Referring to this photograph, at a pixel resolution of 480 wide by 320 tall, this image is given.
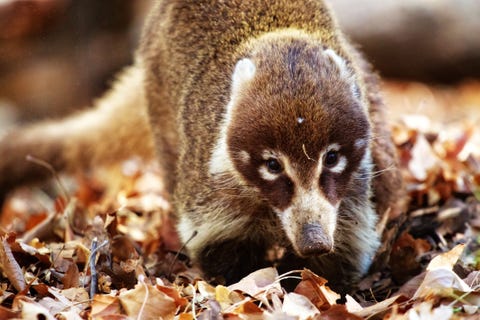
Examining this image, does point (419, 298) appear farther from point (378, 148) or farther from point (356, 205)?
point (378, 148)

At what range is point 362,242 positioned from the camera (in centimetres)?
539

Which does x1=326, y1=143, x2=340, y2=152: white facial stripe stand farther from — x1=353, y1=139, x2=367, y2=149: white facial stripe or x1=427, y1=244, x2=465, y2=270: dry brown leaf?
x1=427, y1=244, x2=465, y2=270: dry brown leaf

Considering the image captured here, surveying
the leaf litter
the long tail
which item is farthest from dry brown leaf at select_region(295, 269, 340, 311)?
the long tail

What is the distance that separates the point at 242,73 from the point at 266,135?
0.58m

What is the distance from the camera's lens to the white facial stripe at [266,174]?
15.3 ft

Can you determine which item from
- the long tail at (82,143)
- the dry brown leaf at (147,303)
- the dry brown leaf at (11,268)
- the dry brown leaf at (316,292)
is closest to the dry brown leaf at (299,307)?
the dry brown leaf at (316,292)

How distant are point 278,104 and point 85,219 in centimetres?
240

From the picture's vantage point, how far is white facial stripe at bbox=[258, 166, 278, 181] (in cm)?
467

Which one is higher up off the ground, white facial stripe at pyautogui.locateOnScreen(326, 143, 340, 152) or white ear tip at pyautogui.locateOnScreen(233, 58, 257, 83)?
white ear tip at pyautogui.locateOnScreen(233, 58, 257, 83)

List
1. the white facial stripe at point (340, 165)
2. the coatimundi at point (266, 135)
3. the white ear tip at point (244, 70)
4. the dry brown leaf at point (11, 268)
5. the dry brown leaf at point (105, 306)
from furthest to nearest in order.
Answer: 1. the white ear tip at point (244, 70)
2. the white facial stripe at point (340, 165)
3. the coatimundi at point (266, 135)
4. the dry brown leaf at point (11, 268)
5. the dry brown leaf at point (105, 306)

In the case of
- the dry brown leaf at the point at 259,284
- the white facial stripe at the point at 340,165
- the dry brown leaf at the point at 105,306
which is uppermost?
the white facial stripe at the point at 340,165

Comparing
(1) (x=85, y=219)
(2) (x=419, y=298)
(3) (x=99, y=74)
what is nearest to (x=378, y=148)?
(2) (x=419, y=298)

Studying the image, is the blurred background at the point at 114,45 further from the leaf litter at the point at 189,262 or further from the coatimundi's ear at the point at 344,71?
the coatimundi's ear at the point at 344,71

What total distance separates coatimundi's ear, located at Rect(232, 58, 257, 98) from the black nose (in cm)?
111
